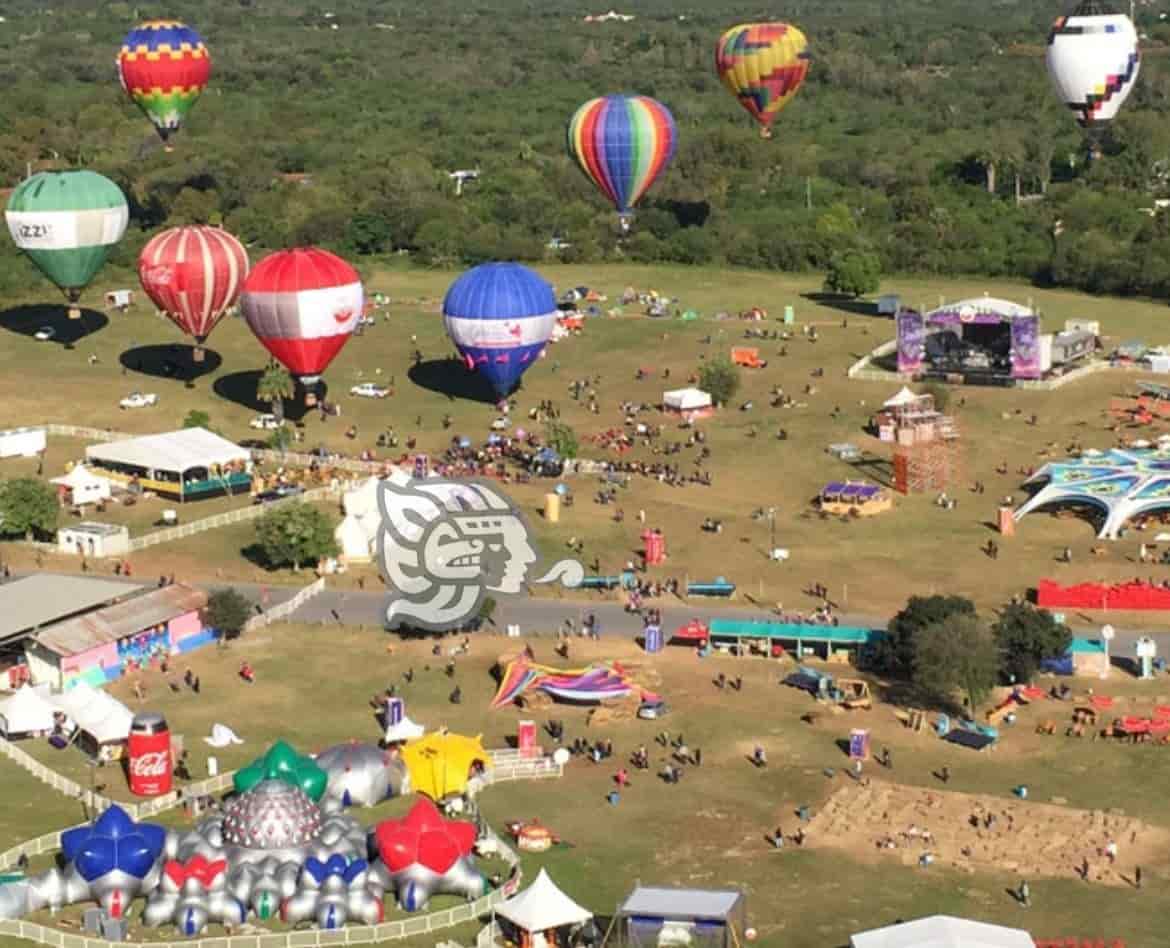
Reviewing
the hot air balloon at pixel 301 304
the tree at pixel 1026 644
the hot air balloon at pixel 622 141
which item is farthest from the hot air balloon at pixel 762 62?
the tree at pixel 1026 644

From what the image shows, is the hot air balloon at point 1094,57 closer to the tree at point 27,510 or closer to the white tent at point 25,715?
the tree at point 27,510

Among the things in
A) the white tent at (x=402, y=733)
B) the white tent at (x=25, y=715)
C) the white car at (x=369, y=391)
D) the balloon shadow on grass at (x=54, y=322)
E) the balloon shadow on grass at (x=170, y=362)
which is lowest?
the white car at (x=369, y=391)

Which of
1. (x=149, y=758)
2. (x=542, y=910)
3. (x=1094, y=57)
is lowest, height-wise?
(x=149, y=758)

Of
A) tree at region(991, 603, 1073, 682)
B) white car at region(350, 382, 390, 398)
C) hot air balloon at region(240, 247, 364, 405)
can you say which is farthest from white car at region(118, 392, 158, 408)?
tree at region(991, 603, 1073, 682)

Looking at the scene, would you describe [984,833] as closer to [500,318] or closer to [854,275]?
[500,318]

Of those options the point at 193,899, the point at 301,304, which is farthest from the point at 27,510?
the point at 193,899

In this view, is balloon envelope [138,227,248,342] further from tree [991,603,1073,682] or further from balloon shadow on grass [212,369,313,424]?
tree [991,603,1073,682]
